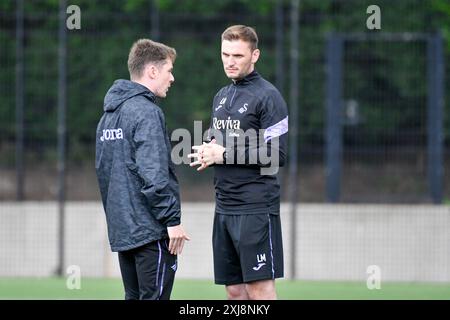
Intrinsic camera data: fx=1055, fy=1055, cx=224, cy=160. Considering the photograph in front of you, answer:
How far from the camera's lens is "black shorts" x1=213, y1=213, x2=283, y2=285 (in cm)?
729

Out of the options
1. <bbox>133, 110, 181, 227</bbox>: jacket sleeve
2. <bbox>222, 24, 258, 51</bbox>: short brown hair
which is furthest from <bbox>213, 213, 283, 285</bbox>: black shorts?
<bbox>222, 24, 258, 51</bbox>: short brown hair

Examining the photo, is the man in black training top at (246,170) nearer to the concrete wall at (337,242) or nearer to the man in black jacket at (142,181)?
the man in black jacket at (142,181)

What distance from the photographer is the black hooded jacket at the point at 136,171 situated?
6.71 m

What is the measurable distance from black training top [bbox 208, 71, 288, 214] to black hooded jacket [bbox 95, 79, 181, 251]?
0.63 m

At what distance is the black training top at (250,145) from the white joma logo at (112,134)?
33.7 inches

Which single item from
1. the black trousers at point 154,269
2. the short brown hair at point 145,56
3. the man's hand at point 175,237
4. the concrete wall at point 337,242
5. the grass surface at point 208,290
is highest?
the short brown hair at point 145,56

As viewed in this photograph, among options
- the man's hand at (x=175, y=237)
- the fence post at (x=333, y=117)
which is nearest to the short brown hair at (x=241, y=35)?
the man's hand at (x=175, y=237)

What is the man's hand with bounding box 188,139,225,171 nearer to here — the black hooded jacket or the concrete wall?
the black hooded jacket

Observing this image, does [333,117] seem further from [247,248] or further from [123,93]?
[123,93]

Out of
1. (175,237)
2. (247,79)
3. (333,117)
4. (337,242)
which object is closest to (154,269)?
(175,237)

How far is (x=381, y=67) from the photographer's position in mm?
13648

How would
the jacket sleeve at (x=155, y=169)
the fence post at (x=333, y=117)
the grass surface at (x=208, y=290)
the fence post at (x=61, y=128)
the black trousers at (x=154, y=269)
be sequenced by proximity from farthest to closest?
1. the fence post at (x=61, y=128)
2. the fence post at (x=333, y=117)
3. the grass surface at (x=208, y=290)
4. the black trousers at (x=154, y=269)
5. the jacket sleeve at (x=155, y=169)
